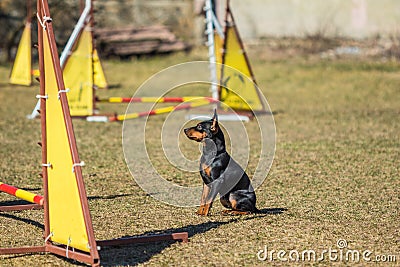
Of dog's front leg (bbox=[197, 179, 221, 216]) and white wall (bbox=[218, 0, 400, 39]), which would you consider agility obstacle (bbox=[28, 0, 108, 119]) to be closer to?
dog's front leg (bbox=[197, 179, 221, 216])

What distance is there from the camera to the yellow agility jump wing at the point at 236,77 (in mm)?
11163

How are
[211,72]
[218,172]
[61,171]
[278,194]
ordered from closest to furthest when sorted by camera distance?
[61,171] → [218,172] → [278,194] → [211,72]

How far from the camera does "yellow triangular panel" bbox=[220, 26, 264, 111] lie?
11164 millimetres

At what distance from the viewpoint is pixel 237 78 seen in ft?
36.8

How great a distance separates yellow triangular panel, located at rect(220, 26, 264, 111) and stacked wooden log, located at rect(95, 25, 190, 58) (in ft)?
31.1

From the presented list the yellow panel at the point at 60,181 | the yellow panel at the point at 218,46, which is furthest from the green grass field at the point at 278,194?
the yellow panel at the point at 218,46

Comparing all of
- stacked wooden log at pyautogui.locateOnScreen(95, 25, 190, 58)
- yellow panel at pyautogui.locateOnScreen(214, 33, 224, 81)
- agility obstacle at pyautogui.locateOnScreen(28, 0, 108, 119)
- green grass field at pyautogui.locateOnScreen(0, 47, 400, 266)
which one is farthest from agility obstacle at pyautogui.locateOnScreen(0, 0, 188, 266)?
stacked wooden log at pyautogui.locateOnScreen(95, 25, 190, 58)

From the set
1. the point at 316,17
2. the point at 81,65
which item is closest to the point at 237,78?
the point at 81,65

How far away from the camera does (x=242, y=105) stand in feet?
37.2

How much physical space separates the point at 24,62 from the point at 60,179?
1042cm

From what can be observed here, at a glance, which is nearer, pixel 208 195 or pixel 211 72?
pixel 208 195

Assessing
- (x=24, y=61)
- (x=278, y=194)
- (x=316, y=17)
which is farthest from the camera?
(x=316, y=17)

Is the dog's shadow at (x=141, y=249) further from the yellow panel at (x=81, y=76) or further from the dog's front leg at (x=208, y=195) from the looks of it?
the yellow panel at (x=81, y=76)

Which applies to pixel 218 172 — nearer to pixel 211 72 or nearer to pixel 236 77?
pixel 236 77
